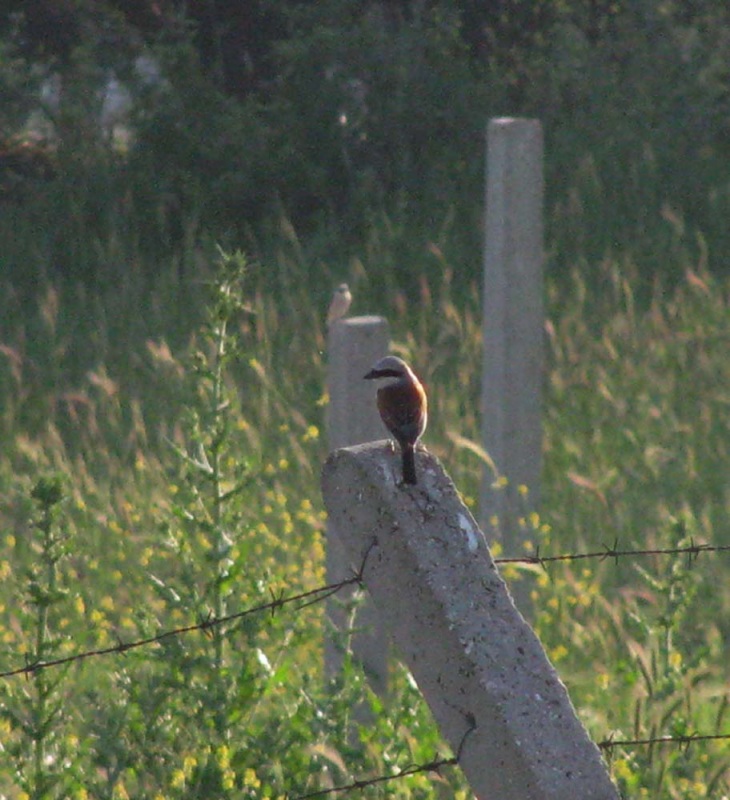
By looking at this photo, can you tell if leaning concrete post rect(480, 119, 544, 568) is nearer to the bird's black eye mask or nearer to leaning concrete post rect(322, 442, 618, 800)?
the bird's black eye mask

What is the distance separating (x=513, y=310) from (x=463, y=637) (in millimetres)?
2843

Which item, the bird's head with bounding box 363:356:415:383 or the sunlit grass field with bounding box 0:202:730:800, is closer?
the bird's head with bounding box 363:356:415:383

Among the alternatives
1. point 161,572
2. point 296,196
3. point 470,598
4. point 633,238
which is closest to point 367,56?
point 296,196

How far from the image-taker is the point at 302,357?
9312 mm

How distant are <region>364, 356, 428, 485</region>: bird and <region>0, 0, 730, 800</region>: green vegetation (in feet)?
2.86

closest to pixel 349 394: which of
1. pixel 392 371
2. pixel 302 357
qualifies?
pixel 392 371

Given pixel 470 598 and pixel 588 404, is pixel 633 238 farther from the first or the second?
pixel 470 598

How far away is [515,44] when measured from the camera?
49.5ft

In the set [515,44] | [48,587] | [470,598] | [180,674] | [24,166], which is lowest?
[24,166]

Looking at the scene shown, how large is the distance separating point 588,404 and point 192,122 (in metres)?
6.37

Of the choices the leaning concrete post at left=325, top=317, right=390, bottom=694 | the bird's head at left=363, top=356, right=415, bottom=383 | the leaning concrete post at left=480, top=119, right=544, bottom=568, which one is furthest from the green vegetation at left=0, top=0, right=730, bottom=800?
the bird's head at left=363, top=356, right=415, bottom=383

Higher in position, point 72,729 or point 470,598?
point 470,598

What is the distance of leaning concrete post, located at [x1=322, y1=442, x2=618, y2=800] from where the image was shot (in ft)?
7.61

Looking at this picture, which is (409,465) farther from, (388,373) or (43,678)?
(43,678)
